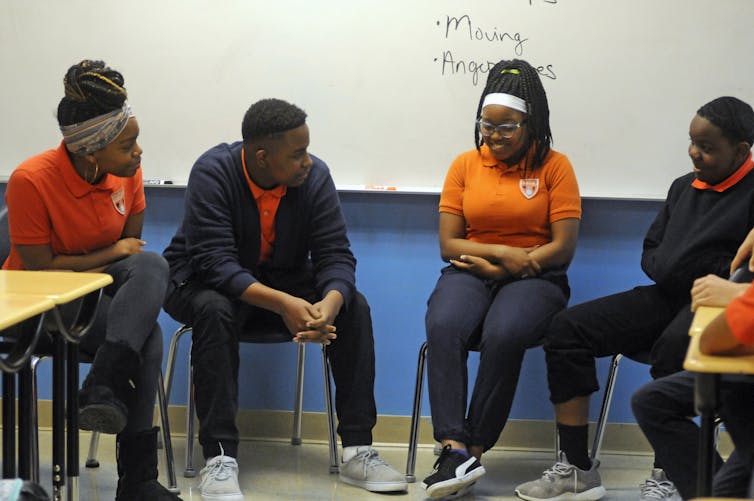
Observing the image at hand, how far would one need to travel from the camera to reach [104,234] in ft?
10.3

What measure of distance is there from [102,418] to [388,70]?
1.69 meters

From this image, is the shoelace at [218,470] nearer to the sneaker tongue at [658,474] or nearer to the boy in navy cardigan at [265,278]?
the boy in navy cardigan at [265,278]

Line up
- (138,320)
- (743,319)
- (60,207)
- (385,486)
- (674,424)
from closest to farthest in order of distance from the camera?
(743,319), (674,424), (138,320), (60,207), (385,486)

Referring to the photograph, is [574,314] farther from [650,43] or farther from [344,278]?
[650,43]

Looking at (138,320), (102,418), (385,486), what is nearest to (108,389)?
(102,418)

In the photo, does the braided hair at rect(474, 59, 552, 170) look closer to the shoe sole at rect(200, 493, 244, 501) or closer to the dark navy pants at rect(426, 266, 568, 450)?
the dark navy pants at rect(426, 266, 568, 450)

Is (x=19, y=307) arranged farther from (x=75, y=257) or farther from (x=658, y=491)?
(x=658, y=491)

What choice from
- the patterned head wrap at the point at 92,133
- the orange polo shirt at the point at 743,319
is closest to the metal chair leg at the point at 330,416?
the patterned head wrap at the point at 92,133

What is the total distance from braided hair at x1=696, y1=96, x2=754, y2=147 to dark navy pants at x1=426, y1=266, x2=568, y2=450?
29.5 inches

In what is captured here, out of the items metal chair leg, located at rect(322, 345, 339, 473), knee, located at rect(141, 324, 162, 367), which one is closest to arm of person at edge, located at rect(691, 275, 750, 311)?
metal chair leg, located at rect(322, 345, 339, 473)

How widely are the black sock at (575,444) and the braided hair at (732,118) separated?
1.01 m

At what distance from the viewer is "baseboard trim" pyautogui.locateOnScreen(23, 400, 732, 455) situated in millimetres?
3818

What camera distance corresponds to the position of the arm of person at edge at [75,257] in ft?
9.93

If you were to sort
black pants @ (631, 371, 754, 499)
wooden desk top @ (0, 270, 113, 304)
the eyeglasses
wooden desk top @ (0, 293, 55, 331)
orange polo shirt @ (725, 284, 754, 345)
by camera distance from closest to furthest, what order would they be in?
orange polo shirt @ (725, 284, 754, 345)
wooden desk top @ (0, 293, 55, 331)
wooden desk top @ (0, 270, 113, 304)
black pants @ (631, 371, 754, 499)
the eyeglasses
